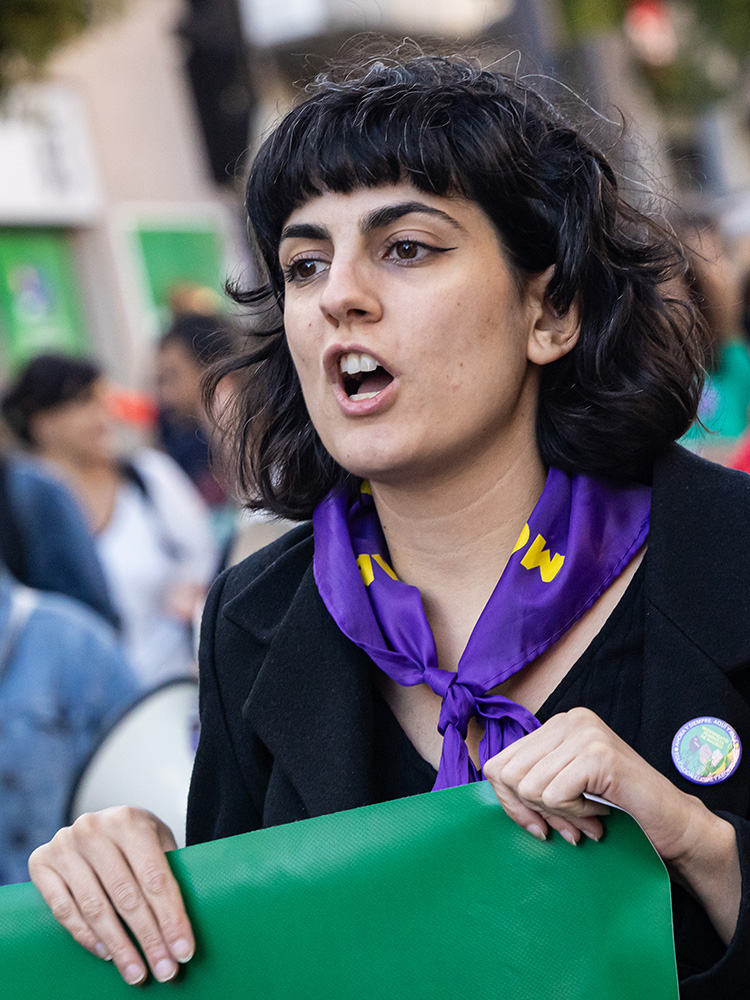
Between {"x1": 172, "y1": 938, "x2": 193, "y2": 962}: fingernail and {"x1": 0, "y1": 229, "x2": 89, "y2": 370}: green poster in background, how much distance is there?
9448mm

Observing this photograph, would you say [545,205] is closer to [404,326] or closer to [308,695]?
[404,326]

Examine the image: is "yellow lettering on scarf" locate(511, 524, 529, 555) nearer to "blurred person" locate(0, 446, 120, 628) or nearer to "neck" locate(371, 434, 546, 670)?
"neck" locate(371, 434, 546, 670)

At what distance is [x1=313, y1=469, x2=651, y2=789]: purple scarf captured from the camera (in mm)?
1878

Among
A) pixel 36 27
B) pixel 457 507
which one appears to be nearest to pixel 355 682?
pixel 457 507

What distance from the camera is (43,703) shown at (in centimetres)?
345

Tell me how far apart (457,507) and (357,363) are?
10.6 inches

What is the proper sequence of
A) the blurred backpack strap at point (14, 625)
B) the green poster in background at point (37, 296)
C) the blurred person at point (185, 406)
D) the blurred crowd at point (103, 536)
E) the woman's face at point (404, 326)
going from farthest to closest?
the green poster in background at point (37, 296)
the blurred person at point (185, 406)
the blurred backpack strap at point (14, 625)
the blurred crowd at point (103, 536)
the woman's face at point (404, 326)

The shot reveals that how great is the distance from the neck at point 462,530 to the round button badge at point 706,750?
372 mm

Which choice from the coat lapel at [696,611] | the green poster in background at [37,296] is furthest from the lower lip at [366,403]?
the green poster in background at [37,296]

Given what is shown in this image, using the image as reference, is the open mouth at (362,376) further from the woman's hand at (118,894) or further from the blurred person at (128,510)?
the blurred person at (128,510)

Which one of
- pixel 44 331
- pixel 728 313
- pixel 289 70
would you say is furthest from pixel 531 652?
pixel 289 70

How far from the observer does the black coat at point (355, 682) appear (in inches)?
70.8

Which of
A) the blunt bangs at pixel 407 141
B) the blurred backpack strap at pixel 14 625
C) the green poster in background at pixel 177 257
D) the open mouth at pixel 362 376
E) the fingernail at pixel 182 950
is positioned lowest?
the fingernail at pixel 182 950

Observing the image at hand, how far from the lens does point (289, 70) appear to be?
58.6 ft
